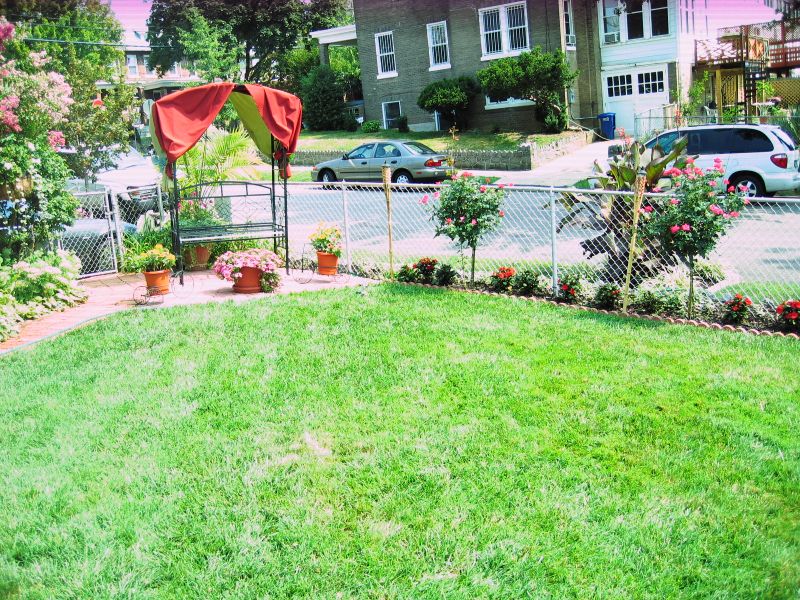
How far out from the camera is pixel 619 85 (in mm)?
30859

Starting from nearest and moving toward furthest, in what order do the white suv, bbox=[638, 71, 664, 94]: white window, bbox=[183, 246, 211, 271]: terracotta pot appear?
bbox=[183, 246, 211, 271]: terracotta pot < the white suv < bbox=[638, 71, 664, 94]: white window

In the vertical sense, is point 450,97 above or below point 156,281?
above

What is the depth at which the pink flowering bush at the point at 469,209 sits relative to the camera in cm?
923

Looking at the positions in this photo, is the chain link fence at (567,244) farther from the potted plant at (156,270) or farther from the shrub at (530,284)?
the potted plant at (156,270)

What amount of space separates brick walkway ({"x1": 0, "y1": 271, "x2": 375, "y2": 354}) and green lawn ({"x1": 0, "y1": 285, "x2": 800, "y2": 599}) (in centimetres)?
111

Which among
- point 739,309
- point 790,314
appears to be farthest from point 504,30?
point 790,314

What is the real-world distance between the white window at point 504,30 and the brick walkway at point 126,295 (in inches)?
840

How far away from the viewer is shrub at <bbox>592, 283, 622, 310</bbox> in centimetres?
834

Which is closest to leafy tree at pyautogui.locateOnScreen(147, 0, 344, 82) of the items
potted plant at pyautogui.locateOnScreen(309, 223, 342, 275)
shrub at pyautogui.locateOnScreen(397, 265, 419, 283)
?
potted plant at pyautogui.locateOnScreen(309, 223, 342, 275)

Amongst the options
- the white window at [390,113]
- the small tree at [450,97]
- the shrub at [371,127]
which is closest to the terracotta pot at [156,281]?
the small tree at [450,97]

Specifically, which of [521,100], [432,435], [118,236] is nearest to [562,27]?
[521,100]

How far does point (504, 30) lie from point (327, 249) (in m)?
21.6

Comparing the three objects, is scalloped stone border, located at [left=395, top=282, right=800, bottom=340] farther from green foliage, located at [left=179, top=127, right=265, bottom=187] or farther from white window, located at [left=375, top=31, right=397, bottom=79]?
white window, located at [left=375, top=31, right=397, bottom=79]

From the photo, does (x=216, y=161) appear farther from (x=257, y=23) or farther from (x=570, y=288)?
(x=257, y=23)
